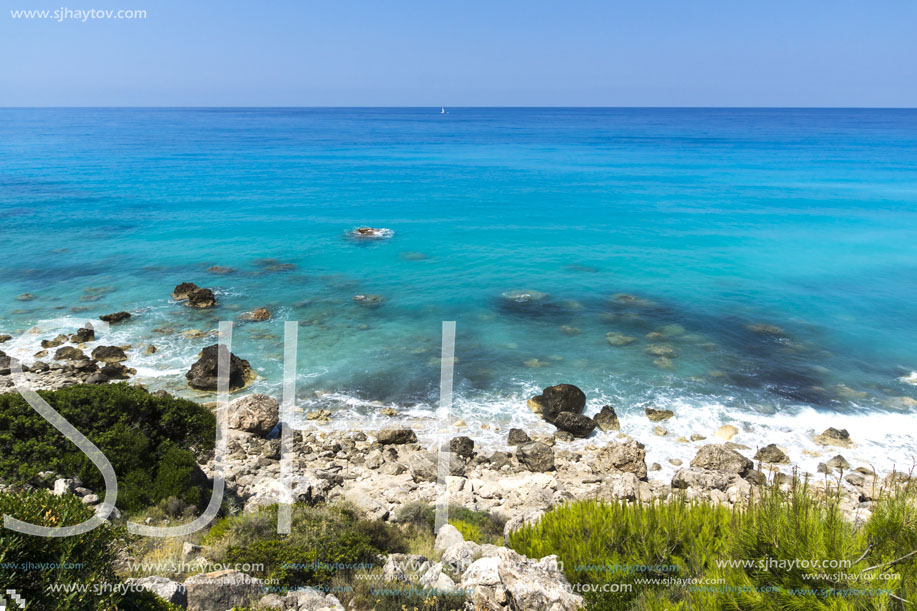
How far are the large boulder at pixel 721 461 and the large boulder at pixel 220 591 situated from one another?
13.8 meters

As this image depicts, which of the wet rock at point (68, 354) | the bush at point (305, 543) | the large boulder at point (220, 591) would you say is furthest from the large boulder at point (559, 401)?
the wet rock at point (68, 354)

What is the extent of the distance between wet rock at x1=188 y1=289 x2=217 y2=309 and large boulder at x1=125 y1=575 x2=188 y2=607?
935 inches

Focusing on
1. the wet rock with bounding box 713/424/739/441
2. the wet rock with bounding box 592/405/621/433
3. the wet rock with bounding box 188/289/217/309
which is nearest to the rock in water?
the wet rock with bounding box 188/289/217/309

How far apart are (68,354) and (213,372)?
6.91 m

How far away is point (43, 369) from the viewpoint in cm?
2136

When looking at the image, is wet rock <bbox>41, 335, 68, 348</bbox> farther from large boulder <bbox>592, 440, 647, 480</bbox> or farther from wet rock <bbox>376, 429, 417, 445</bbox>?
large boulder <bbox>592, 440, 647, 480</bbox>

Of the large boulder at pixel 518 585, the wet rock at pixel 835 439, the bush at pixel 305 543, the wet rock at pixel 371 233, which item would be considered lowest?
the wet rock at pixel 835 439

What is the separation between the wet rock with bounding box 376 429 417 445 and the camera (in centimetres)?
1834

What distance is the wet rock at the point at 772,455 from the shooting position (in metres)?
17.3

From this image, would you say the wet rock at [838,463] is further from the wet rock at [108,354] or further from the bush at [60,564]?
the wet rock at [108,354]

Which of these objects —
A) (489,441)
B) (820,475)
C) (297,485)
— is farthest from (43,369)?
(820,475)

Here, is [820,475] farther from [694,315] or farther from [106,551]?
[106,551]

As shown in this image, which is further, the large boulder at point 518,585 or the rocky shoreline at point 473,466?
the rocky shoreline at point 473,466

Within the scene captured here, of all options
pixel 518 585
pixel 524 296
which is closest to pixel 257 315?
pixel 524 296
